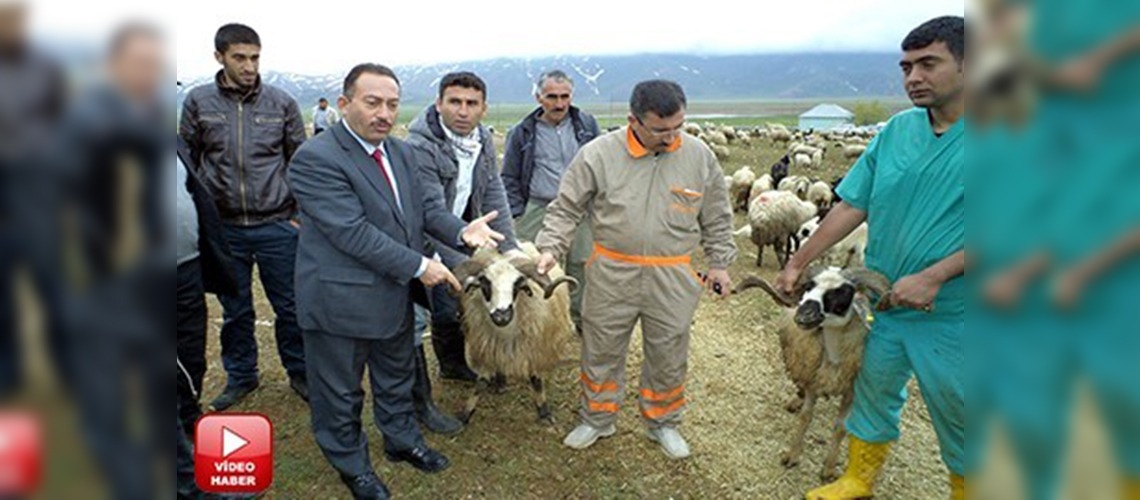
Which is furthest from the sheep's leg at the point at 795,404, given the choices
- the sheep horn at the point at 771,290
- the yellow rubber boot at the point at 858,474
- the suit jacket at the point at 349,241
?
A: the suit jacket at the point at 349,241

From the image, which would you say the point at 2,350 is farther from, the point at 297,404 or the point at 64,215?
the point at 297,404

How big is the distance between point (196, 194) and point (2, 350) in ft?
10.6

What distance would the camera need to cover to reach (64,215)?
0.32m

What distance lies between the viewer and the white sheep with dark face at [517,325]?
4223mm

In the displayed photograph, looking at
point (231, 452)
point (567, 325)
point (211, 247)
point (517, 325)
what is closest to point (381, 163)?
point (211, 247)

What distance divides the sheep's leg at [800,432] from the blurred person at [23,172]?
4281mm

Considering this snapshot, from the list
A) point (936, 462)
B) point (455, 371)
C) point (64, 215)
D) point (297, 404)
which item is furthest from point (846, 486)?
point (64, 215)

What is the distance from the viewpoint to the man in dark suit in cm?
314

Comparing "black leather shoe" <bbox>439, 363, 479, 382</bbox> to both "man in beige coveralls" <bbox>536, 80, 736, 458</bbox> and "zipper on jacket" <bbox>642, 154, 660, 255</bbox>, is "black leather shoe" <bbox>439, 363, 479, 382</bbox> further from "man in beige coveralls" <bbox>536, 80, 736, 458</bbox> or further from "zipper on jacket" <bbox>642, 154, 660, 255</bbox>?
"zipper on jacket" <bbox>642, 154, 660, 255</bbox>

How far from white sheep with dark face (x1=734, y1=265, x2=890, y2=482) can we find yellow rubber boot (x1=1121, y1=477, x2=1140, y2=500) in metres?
3.24

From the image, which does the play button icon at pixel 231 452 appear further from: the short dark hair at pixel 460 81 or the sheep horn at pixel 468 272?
the short dark hair at pixel 460 81

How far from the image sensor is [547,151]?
5.40 m

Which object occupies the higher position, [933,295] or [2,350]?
[2,350]

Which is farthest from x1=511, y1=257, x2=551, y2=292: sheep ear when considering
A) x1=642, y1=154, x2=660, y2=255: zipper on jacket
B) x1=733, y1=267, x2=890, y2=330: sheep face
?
x1=733, y1=267, x2=890, y2=330: sheep face
